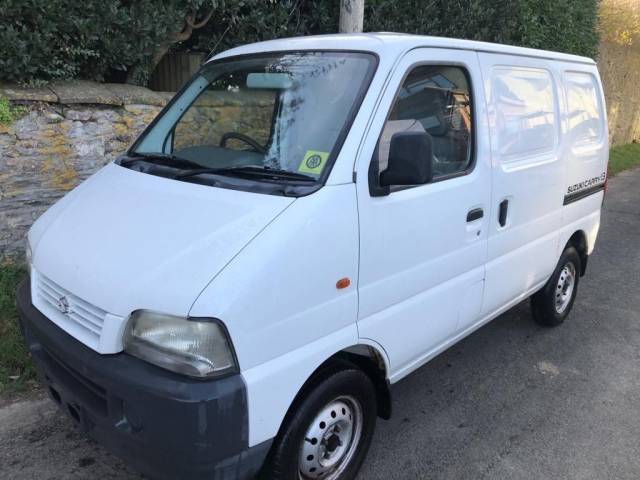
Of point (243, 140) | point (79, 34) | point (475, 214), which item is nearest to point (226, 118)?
point (243, 140)

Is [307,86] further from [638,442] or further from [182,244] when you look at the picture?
[638,442]

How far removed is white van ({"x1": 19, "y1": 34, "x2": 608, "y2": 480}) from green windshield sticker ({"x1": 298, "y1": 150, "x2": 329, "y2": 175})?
0.03 feet

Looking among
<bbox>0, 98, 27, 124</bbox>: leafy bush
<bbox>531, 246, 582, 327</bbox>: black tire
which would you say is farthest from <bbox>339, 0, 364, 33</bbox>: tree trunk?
<bbox>0, 98, 27, 124</bbox>: leafy bush

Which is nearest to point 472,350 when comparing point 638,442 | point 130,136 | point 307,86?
point 638,442

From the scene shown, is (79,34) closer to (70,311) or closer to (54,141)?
(54,141)

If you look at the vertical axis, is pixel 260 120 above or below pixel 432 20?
below

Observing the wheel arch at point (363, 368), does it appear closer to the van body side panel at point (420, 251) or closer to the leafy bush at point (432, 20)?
the van body side panel at point (420, 251)

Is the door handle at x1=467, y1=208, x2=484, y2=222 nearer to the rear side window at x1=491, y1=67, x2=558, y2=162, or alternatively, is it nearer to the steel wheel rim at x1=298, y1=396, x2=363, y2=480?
the rear side window at x1=491, y1=67, x2=558, y2=162

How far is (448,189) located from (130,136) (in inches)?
130

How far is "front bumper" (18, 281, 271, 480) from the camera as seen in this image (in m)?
1.96

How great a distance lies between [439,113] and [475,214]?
59 centimetres

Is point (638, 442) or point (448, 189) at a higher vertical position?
point (448, 189)

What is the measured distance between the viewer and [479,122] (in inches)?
123

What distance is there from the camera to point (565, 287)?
15.4ft
